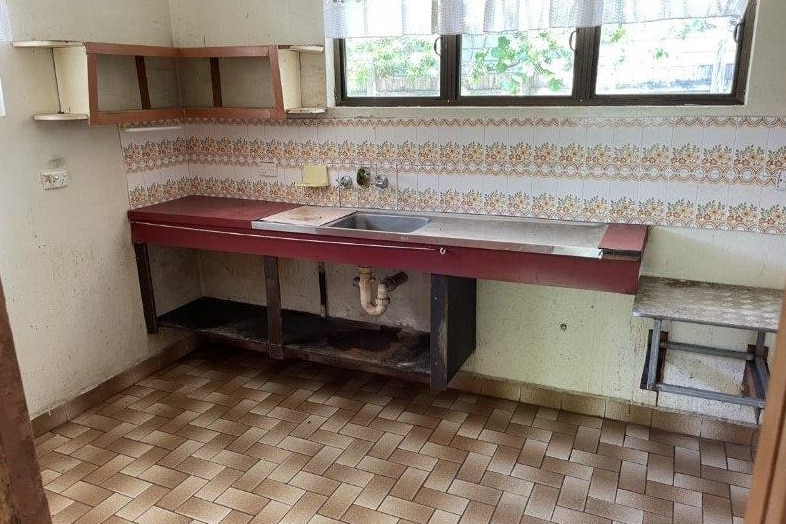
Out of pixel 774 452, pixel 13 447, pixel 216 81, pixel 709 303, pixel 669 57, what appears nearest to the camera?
pixel 774 452

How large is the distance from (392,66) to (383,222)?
2.73 feet

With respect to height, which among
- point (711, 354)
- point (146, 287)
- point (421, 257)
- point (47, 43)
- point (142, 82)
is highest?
point (47, 43)

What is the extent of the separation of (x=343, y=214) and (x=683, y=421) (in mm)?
2006

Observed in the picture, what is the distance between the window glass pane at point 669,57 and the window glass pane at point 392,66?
2.80ft

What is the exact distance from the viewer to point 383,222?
10.9ft

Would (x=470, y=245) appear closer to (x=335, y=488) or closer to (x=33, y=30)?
(x=335, y=488)

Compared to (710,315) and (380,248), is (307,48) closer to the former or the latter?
(380,248)

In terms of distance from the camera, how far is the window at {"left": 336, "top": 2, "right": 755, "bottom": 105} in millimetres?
2611

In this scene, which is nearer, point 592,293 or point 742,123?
point 742,123

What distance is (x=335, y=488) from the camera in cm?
260

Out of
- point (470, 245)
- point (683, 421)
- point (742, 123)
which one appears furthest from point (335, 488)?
point (742, 123)

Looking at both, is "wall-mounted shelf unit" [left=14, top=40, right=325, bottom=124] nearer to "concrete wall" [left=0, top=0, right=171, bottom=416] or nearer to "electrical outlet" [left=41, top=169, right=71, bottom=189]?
"concrete wall" [left=0, top=0, right=171, bottom=416]

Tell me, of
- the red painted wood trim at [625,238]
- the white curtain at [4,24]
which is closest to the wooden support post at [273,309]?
the white curtain at [4,24]

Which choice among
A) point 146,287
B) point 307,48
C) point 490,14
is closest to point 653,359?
point 490,14
